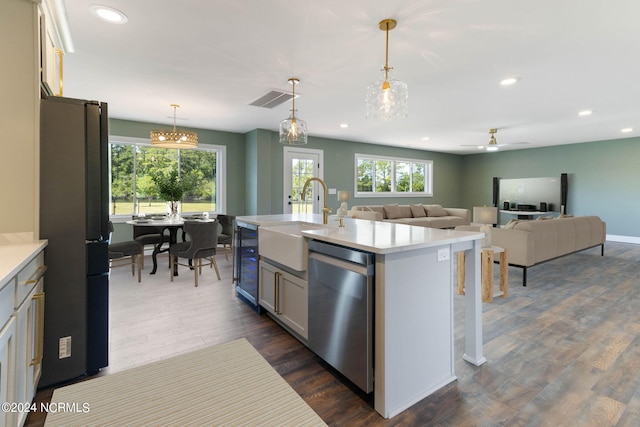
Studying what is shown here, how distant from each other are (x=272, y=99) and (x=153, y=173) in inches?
124

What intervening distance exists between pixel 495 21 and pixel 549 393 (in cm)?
258

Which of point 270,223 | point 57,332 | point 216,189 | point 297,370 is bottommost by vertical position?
point 297,370

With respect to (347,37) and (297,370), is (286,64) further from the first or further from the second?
(297,370)

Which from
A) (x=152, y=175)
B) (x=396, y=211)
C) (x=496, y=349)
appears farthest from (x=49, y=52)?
(x=396, y=211)

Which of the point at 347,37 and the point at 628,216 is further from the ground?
the point at 347,37

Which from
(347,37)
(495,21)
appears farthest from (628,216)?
(347,37)

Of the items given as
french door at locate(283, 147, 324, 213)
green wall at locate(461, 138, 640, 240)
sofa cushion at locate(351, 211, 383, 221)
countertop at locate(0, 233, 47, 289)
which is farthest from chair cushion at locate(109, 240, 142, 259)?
green wall at locate(461, 138, 640, 240)

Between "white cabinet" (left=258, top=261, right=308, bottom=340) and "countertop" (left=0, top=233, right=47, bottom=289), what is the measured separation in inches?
58.9

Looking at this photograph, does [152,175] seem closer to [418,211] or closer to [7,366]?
[7,366]

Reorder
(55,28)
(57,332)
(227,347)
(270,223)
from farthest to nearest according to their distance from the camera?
(270,223)
(55,28)
(227,347)
(57,332)

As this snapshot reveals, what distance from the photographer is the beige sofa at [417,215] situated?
722cm

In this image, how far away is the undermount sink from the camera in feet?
7.18

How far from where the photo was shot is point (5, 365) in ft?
3.97

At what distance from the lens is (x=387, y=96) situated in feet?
7.97
